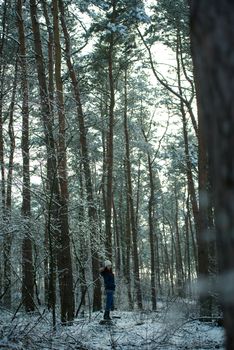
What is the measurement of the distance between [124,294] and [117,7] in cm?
1359

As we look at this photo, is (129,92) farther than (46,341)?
Yes

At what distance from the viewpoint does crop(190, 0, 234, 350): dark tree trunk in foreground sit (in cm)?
140

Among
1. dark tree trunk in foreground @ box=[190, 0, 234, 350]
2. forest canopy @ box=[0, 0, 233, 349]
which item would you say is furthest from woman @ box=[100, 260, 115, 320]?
dark tree trunk in foreground @ box=[190, 0, 234, 350]

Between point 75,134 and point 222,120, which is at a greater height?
point 75,134

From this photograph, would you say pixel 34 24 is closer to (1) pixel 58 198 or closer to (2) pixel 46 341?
(1) pixel 58 198

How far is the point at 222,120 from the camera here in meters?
1.43

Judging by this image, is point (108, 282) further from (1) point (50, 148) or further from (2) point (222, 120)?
(2) point (222, 120)

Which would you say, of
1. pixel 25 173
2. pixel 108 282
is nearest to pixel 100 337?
pixel 108 282

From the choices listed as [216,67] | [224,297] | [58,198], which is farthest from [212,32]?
[58,198]

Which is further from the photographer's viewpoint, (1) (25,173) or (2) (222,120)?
(1) (25,173)

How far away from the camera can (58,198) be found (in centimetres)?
1093

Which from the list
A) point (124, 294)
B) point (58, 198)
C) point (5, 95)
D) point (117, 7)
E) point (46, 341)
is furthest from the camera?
point (124, 294)

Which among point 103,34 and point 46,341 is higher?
point 103,34

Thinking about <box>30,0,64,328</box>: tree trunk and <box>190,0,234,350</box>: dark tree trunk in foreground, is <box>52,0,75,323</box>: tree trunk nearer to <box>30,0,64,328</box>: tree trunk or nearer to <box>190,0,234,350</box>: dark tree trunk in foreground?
<box>30,0,64,328</box>: tree trunk
